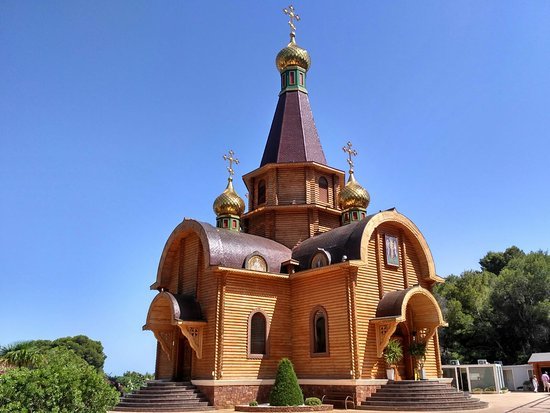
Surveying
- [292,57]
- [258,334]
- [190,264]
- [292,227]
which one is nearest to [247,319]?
[258,334]

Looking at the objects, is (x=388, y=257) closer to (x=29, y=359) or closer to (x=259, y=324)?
(x=259, y=324)

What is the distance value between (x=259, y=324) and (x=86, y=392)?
32.0ft

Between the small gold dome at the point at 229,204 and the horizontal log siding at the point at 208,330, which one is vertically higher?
the small gold dome at the point at 229,204

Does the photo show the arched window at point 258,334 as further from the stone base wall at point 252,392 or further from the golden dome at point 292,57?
the golden dome at point 292,57

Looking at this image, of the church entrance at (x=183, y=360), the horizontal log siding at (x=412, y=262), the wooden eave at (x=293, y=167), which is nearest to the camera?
the church entrance at (x=183, y=360)

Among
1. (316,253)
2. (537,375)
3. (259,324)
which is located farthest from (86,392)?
(537,375)

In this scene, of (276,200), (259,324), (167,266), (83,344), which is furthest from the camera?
(83,344)

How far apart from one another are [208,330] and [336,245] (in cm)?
540

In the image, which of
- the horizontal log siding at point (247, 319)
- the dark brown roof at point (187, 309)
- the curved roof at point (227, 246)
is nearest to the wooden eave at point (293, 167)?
the curved roof at point (227, 246)

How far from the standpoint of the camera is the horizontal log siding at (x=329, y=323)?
16.1 m

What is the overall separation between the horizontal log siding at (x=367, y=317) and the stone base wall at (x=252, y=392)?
0.55 metres

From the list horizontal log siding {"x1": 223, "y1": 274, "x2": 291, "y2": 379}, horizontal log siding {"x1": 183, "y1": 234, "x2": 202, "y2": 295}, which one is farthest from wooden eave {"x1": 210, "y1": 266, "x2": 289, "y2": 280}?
horizontal log siding {"x1": 183, "y1": 234, "x2": 202, "y2": 295}

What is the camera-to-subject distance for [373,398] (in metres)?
15.4

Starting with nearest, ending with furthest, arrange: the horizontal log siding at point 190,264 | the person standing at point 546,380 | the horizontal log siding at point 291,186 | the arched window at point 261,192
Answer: the horizontal log siding at point 190,264
the horizontal log siding at point 291,186
the arched window at point 261,192
the person standing at point 546,380
